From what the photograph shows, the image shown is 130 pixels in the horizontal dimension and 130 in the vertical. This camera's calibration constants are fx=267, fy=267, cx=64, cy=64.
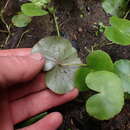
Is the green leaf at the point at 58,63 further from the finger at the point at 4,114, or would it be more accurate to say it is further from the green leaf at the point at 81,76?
the finger at the point at 4,114

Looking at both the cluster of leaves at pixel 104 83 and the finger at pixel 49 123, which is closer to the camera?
the cluster of leaves at pixel 104 83

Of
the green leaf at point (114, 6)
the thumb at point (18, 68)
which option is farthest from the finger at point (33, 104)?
the green leaf at point (114, 6)

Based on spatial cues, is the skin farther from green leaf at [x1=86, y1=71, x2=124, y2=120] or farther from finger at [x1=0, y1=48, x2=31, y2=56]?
green leaf at [x1=86, y1=71, x2=124, y2=120]

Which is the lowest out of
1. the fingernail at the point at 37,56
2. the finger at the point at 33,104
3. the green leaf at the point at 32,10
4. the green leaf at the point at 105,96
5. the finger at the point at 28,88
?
the finger at the point at 33,104

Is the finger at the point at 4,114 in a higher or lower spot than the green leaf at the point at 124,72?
lower

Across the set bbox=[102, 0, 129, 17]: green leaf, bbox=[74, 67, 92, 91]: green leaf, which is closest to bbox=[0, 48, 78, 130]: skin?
bbox=[74, 67, 92, 91]: green leaf

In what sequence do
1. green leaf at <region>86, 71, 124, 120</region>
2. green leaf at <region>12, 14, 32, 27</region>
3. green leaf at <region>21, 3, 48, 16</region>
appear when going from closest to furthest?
green leaf at <region>86, 71, 124, 120</region>
green leaf at <region>21, 3, 48, 16</region>
green leaf at <region>12, 14, 32, 27</region>

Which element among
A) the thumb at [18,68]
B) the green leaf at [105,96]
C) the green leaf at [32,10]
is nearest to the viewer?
the green leaf at [105,96]
